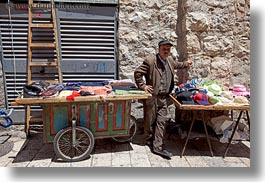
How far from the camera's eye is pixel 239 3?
166 inches

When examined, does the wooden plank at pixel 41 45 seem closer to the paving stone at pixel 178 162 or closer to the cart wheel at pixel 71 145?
the cart wheel at pixel 71 145

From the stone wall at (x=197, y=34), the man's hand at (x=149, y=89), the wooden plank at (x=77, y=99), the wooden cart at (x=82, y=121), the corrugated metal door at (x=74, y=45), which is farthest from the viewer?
the stone wall at (x=197, y=34)

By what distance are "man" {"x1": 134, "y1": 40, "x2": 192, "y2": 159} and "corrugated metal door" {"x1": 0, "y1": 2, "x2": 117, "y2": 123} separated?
2.84 ft

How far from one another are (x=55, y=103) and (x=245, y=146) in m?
2.90

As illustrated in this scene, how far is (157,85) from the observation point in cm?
353

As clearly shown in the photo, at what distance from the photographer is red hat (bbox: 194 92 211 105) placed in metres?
Result: 3.34

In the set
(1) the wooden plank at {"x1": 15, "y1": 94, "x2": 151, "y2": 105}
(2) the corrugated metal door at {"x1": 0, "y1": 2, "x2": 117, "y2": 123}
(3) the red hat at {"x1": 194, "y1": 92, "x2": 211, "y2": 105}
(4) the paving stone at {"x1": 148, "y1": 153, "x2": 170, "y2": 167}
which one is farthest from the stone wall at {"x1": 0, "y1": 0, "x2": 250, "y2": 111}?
(4) the paving stone at {"x1": 148, "y1": 153, "x2": 170, "y2": 167}

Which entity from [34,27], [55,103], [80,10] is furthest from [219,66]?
[34,27]

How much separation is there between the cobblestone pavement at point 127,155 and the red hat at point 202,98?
31.3 inches

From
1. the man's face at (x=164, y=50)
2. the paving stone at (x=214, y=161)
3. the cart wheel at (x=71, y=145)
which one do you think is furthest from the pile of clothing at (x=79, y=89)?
the paving stone at (x=214, y=161)

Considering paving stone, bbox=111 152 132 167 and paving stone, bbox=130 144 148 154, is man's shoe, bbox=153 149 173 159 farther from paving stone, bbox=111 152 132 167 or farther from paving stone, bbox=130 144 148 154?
paving stone, bbox=111 152 132 167

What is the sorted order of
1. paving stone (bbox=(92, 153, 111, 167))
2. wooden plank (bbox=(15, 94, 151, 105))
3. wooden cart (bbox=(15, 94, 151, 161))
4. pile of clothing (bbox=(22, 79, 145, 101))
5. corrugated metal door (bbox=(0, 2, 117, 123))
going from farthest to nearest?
1. corrugated metal door (bbox=(0, 2, 117, 123))
2. paving stone (bbox=(92, 153, 111, 167))
3. wooden cart (bbox=(15, 94, 151, 161))
4. pile of clothing (bbox=(22, 79, 145, 101))
5. wooden plank (bbox=(15, 94, 151, 105))

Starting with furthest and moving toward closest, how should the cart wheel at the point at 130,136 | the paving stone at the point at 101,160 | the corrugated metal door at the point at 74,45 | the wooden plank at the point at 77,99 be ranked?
1. the corrugated metal door at the point at 74,45
2. the cart wheel at the point at 130,136
3. the paving stone at the point at 101,160
4. the wooden plank at the point at 77,99

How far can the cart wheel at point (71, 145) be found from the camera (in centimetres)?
325
